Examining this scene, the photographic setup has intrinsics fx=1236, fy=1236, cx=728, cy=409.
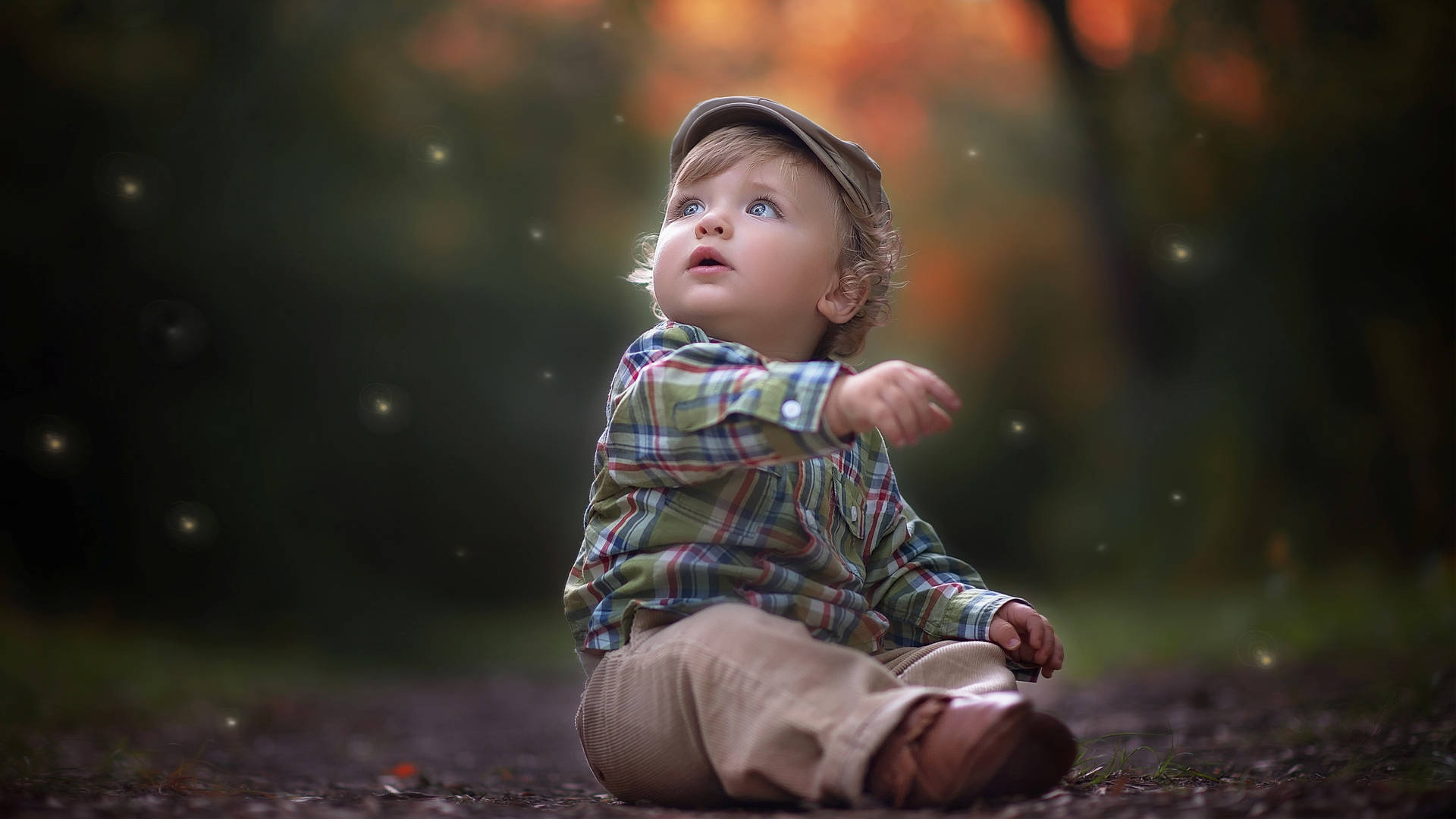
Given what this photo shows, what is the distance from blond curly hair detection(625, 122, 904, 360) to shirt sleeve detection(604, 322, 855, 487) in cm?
26

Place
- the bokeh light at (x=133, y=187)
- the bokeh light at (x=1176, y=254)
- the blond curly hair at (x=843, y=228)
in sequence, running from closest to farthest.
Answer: the blond curly hair at (x=843, y=228), the bokeh light at (x=133, y=187), the bokeh light at (x=1176, y=254)

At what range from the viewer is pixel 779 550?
5.33ft

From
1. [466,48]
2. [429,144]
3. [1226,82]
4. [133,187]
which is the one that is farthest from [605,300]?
[1226,82]

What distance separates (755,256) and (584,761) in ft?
5.33

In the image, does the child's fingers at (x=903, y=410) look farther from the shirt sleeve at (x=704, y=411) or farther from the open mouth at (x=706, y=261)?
the open mouth at (x=706, y=261)

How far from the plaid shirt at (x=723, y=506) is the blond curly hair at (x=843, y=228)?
0.90ft

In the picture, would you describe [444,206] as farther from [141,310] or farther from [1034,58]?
[1034,58]

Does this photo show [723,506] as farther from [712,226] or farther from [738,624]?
[712,226]

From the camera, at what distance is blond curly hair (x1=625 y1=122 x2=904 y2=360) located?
5.96ft

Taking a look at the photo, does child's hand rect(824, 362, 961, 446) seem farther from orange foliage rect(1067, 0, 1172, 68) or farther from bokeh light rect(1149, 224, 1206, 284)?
orange foliage rect(1067, 0, 1172, 68)

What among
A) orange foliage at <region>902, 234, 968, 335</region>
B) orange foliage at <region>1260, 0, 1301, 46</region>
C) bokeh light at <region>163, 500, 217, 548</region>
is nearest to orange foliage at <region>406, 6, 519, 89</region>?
bokeh light at <region>163, 500, 217, 548</region>

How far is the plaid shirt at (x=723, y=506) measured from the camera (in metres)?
1.44

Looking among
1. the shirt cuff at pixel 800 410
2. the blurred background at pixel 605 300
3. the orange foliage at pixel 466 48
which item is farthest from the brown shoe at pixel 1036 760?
the orange foliage at pixel 466 48

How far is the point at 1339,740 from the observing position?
2197 millimetres
